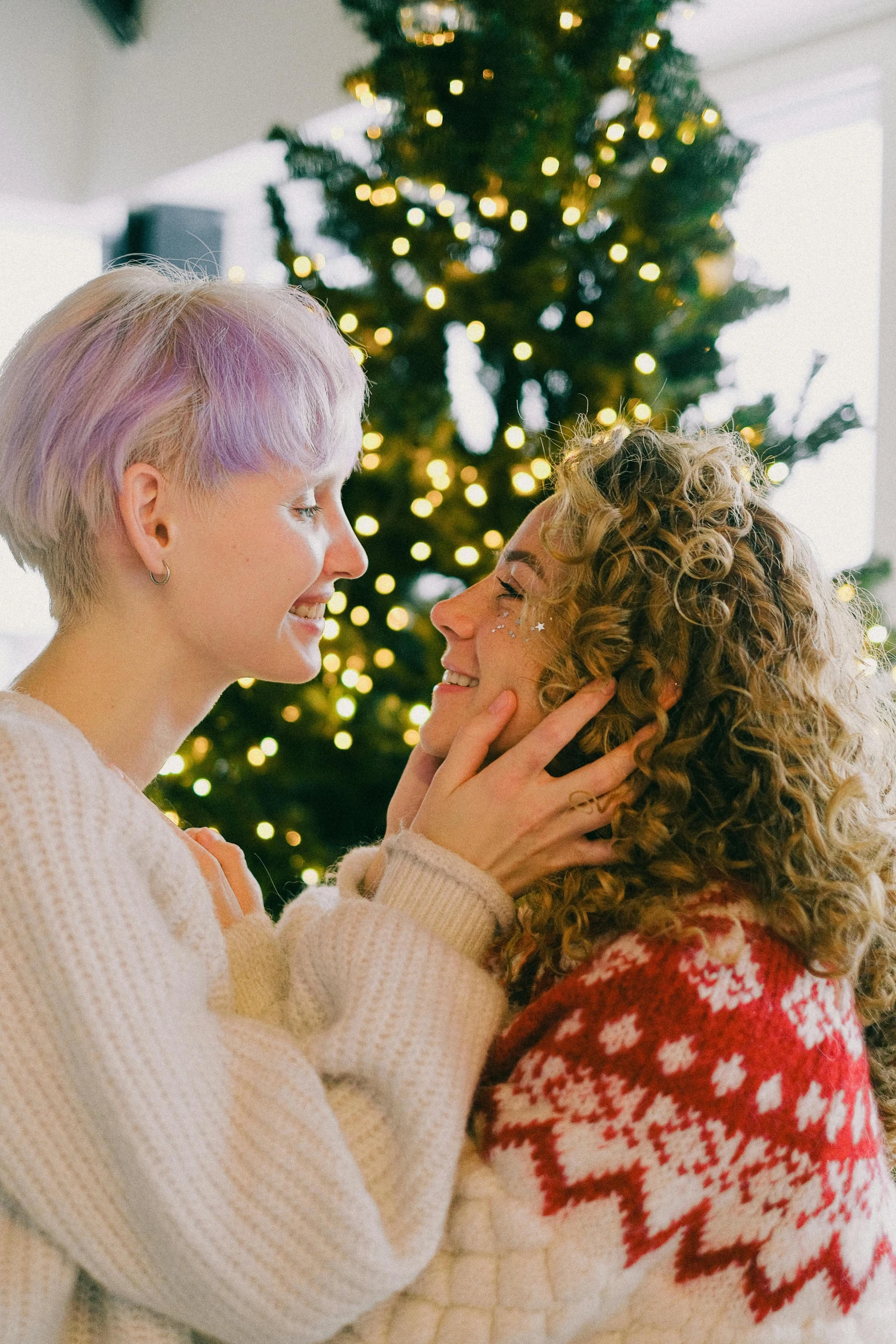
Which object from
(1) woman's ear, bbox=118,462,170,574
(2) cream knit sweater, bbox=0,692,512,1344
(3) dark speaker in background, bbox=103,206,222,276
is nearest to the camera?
(2) cream knit sweater, bbox=0,692,512,1344

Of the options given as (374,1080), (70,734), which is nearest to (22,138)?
(70,734)

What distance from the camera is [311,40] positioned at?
12.2 ft

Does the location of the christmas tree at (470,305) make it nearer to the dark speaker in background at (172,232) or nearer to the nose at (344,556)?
the nose at (344,556)

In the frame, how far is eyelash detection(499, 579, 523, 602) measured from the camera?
1.47 metres

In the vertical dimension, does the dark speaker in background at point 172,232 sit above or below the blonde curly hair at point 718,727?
above

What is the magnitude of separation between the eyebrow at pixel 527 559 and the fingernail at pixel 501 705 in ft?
0.51

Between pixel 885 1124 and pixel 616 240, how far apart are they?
156 centimetres

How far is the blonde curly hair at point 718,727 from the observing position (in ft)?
4.02

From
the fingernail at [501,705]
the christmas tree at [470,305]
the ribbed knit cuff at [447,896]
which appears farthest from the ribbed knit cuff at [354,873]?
the christmas tree at [470,305]

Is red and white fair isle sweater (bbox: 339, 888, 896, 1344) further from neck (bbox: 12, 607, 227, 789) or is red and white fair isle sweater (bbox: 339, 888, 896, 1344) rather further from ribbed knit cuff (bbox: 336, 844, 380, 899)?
neck (bbox: 12, 607, 227, 789)

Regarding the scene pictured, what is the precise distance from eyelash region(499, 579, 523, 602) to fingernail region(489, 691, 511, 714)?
5.0 inches

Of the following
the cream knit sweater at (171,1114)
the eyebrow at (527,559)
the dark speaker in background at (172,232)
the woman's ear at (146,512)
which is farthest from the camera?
the dark speaker in background at (172,232)

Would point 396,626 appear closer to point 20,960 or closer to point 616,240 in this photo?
point 616,240

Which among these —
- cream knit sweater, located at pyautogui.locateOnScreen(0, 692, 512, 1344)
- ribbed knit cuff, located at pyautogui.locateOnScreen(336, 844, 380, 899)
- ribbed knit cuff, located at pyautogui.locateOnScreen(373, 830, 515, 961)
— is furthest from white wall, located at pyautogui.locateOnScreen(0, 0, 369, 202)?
cream knit sweater, located at pyautogui.locateOnScreen(0, 692, 512, 1344)
